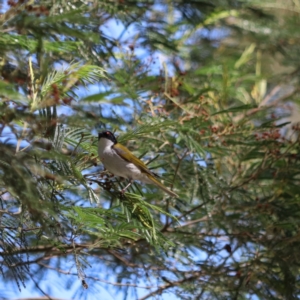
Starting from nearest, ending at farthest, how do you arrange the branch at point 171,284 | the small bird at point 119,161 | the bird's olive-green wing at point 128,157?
1. the small bird at point 119,161
2. the bird's olive-green wing at point 128,157
3. the branch at point 171,284

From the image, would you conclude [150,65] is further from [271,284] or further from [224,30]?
[224,30]

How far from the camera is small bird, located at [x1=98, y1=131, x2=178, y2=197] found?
6.95 ft

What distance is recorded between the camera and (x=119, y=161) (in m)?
2.18

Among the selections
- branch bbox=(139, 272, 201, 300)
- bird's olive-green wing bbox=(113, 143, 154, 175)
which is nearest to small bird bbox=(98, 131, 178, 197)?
bird's olive-green wing bbox=(113, 143, 154, 175)

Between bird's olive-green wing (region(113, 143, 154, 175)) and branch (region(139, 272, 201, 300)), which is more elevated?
bird's olive-green wing (region(113, 143, 154, 175))

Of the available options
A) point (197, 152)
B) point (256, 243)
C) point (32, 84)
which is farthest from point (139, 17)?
point (32, 84)

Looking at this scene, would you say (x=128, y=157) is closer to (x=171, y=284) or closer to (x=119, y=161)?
(x=119, y=161)

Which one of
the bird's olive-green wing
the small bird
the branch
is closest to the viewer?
the small bird

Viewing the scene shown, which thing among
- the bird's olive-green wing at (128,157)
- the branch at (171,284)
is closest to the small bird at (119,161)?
the bird's olive-green wing at (128,157)

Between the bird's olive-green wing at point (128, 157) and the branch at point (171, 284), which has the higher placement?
the bird's olive-green wing at point (128, 157)

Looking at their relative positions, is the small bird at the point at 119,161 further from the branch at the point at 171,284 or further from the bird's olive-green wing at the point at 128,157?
the branch at the point at 171,284

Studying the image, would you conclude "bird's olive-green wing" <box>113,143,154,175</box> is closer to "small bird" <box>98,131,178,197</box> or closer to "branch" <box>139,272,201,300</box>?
"small bird" <box>98,131,178,197</box>

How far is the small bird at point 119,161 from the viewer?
2119 millimetres

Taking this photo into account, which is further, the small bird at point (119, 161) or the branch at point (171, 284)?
the branch at point (171, 284)
